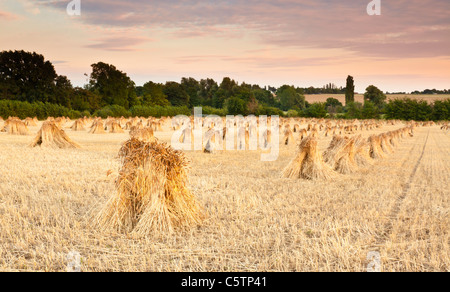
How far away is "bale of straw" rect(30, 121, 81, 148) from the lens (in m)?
16.6

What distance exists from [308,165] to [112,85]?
225 feet

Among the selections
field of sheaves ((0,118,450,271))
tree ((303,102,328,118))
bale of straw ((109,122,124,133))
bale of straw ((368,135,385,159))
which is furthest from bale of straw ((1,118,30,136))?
tree ((303,102,328,118))

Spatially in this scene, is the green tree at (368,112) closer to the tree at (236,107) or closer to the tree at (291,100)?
the tree at (236,107)

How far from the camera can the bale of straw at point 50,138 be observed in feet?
54.3

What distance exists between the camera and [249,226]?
6156 mm

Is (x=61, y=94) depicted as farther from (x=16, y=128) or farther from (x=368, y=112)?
(x=368, y=112)

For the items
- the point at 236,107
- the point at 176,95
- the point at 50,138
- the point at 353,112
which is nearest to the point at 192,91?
the point at 176,95

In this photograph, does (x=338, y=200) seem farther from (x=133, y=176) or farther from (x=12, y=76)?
(x=12, y=76)

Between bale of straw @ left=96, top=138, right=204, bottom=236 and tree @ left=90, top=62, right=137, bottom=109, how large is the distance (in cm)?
6901

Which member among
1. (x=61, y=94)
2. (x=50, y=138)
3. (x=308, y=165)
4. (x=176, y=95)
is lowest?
(x=308, y=165)

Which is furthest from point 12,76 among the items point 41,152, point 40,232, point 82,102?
point 40,232

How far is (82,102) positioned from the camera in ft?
203

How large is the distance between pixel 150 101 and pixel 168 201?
72353mm

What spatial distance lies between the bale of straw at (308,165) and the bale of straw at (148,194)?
5.14 metres
